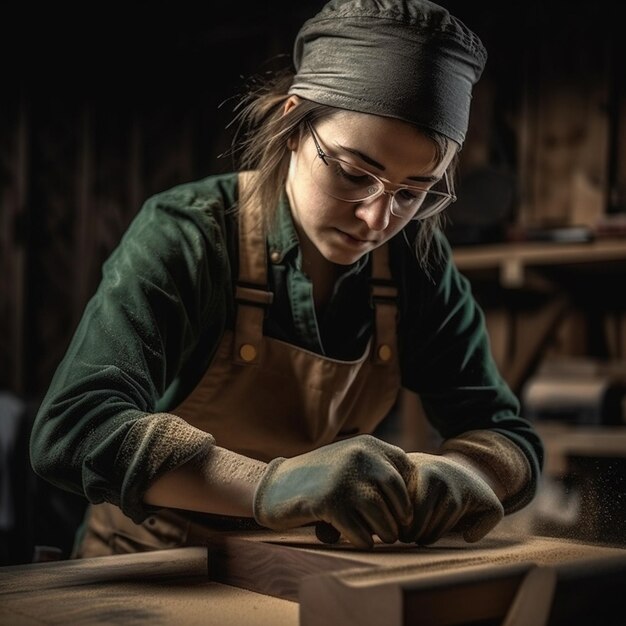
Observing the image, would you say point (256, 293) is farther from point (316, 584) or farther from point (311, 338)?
point (316, 584)

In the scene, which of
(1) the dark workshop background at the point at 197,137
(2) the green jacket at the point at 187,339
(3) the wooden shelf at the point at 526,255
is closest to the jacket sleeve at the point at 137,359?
(2) the green jacket at the point at 187,339

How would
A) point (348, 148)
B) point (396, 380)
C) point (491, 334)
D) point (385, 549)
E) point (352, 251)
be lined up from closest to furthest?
1. point (385, 549)
2. point (348, 148)
3. point (352, 251)
4. point (396, 380)
5. point (491, 334)

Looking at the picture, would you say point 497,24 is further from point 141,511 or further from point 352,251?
point 141,511

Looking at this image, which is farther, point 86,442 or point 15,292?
point 15,292

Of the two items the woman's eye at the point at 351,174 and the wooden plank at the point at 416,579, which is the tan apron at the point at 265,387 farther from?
the wooden plank at the point at 416,579

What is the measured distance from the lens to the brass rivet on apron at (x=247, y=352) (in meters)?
1.88

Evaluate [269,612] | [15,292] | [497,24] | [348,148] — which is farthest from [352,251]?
[15,292]

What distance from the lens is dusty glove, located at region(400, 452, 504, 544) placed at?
1447mm

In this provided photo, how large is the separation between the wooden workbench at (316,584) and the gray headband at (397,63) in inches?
29.2

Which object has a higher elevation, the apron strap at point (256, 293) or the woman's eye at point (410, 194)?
the woman's eye at point (410, 194)

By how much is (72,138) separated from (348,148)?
4.35 metres

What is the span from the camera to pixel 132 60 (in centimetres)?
562

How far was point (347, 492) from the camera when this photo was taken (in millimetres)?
1355

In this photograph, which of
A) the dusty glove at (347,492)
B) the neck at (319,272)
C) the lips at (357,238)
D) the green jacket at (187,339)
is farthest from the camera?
the neck at (319,272)
